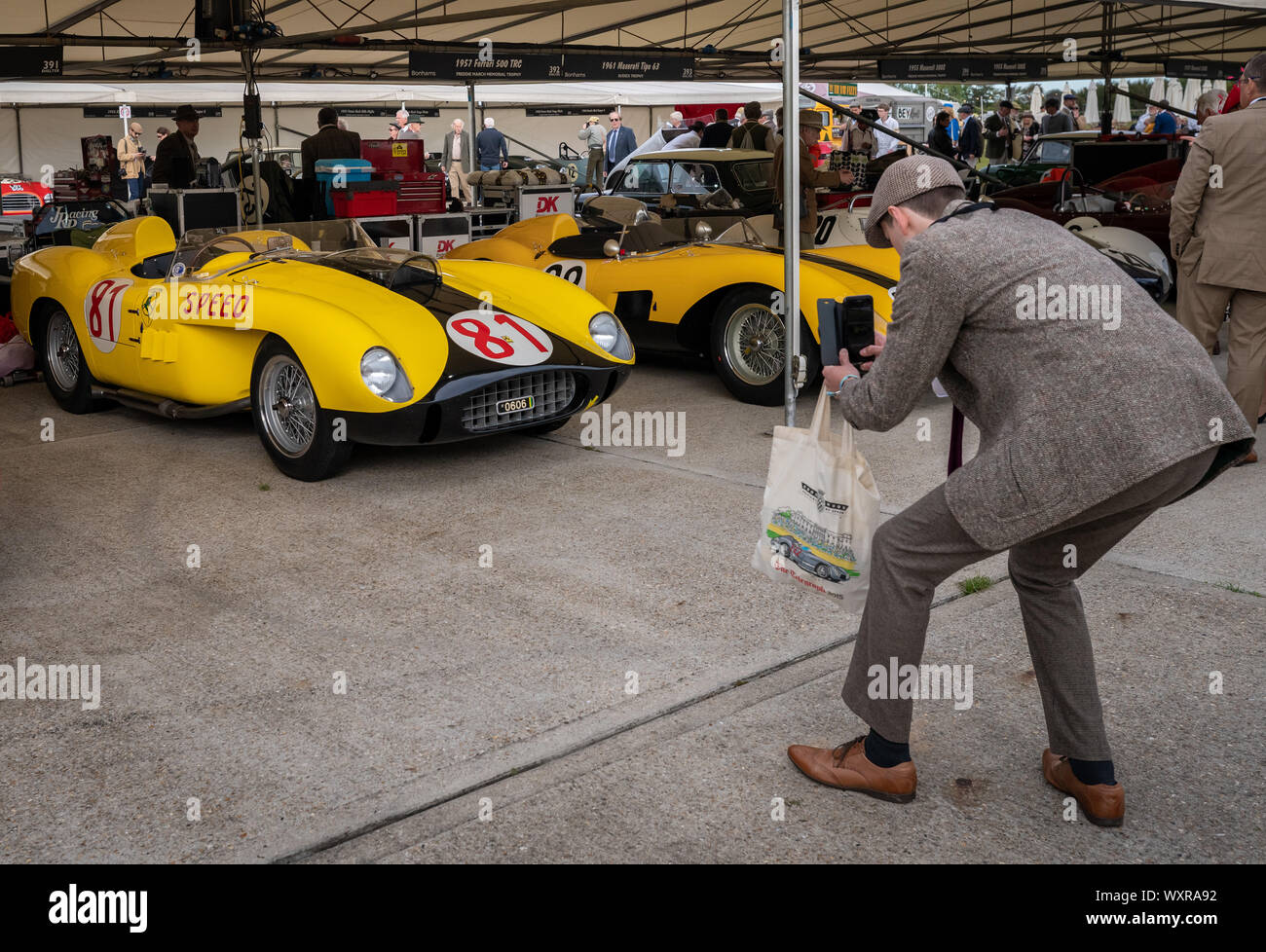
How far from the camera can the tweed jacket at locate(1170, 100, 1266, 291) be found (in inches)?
223

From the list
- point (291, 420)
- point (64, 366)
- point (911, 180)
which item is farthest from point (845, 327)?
point (64, 366)

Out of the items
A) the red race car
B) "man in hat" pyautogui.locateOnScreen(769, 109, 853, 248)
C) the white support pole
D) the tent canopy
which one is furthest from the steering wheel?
the red race car

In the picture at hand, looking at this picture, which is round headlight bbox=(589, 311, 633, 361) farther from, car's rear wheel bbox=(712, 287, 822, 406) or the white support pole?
car's rear wheel bbox=(712, 287, 822, 406)

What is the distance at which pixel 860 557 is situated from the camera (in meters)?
2.87

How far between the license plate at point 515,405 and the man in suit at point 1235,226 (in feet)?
10.5

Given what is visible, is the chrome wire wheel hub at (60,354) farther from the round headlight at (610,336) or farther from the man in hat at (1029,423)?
the man in hat at (1029,423)

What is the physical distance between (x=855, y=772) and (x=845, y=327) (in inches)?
40.5

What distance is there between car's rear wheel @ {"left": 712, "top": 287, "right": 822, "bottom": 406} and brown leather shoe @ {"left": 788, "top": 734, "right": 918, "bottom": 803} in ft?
14.1

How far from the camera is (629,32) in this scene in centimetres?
1997

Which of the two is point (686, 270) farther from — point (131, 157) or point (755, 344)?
point (131, 157)
